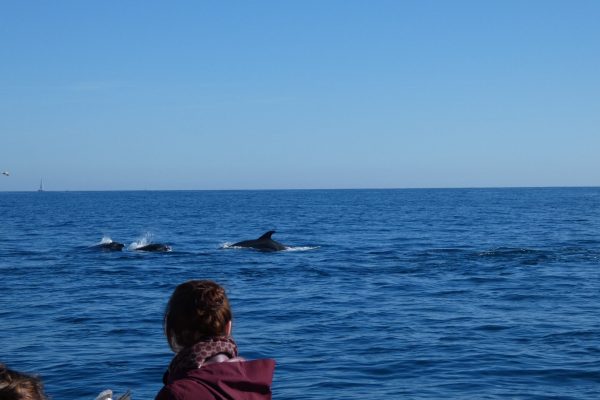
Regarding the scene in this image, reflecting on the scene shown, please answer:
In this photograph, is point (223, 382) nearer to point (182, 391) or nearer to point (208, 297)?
point (182, 391)

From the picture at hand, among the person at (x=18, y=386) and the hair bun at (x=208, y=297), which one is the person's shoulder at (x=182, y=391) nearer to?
the hair bun at (x=208, y=297)

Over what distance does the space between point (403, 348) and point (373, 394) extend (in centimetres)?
336

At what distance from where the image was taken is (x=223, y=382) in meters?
4.05

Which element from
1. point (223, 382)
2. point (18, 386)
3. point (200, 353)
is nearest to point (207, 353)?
point (200, 353)

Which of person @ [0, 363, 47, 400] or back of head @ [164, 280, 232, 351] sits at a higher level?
back of head @ [164, 280, 232, 351]

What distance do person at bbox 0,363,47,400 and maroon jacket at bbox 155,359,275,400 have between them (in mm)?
765

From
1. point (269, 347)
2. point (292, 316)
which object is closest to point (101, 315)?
point (292, 316)

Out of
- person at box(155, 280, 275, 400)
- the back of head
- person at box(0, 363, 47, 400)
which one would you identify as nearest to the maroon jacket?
person at box(155, 280, 275, 400)

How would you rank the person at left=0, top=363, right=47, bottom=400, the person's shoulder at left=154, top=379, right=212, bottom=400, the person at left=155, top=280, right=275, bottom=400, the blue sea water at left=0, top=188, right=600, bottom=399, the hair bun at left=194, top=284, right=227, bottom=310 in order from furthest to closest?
1. the blue sea water at left=0, top=188, right=600, bottom=399
2. the hair bun at left=194, top=284, right=227, bottom=310
3. the person at left=155, top=280, right=275, bottom=400
4. the person's shoulder at left=154, top=379, right=212, bottom=400
5. the person at left=0, top=363, right=47, bottom=400

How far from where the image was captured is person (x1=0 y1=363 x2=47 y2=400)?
10.5 feet

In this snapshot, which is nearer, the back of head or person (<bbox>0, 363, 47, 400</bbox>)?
person (<bbox>0, 363, 47, 400</bbox>)

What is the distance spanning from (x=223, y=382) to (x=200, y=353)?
18 cm

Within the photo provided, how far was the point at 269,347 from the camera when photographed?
16.3 m

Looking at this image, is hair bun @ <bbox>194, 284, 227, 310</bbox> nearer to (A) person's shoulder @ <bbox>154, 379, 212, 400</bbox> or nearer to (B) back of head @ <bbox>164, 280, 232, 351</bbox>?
(B) back of head @ <bbox>164, 280, 232, 351</bbox>
